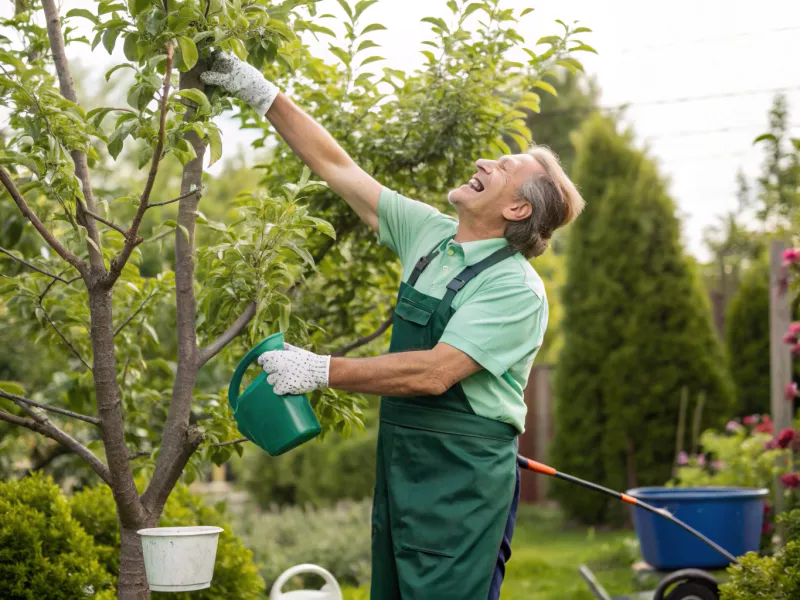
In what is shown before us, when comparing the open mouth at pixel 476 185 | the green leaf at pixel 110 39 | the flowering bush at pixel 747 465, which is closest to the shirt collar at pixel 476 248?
the open mouth at pixel 476 185

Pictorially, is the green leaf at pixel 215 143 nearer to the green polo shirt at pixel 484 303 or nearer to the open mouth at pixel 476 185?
the green polo shirt at pixel 484 303

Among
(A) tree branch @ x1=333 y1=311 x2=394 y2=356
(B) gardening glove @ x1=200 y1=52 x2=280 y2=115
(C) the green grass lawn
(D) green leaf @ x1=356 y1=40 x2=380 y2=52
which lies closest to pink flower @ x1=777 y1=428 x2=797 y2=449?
(C) the green grass lawn

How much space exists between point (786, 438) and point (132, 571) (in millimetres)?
3108

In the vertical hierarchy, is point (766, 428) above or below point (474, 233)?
below

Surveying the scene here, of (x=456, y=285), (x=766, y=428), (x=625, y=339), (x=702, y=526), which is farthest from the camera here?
(x=625, y=339)

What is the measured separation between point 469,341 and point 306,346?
0.61 m

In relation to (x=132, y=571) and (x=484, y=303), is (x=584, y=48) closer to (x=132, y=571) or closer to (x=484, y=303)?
(x=484, y=303)

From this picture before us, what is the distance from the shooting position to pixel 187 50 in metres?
1.89

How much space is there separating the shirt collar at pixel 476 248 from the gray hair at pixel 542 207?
0.05 m

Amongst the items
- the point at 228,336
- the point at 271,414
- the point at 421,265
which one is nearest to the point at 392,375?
the point at 271,414

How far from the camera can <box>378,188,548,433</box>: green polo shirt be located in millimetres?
2064

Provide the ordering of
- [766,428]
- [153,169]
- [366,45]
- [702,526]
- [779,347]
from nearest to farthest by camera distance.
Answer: [153,169] → [366,45] → [702,526] → [779,347] → [766,428]

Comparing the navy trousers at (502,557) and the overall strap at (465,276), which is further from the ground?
the overall strap at (465,276)

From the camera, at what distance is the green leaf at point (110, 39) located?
2.07 metres
